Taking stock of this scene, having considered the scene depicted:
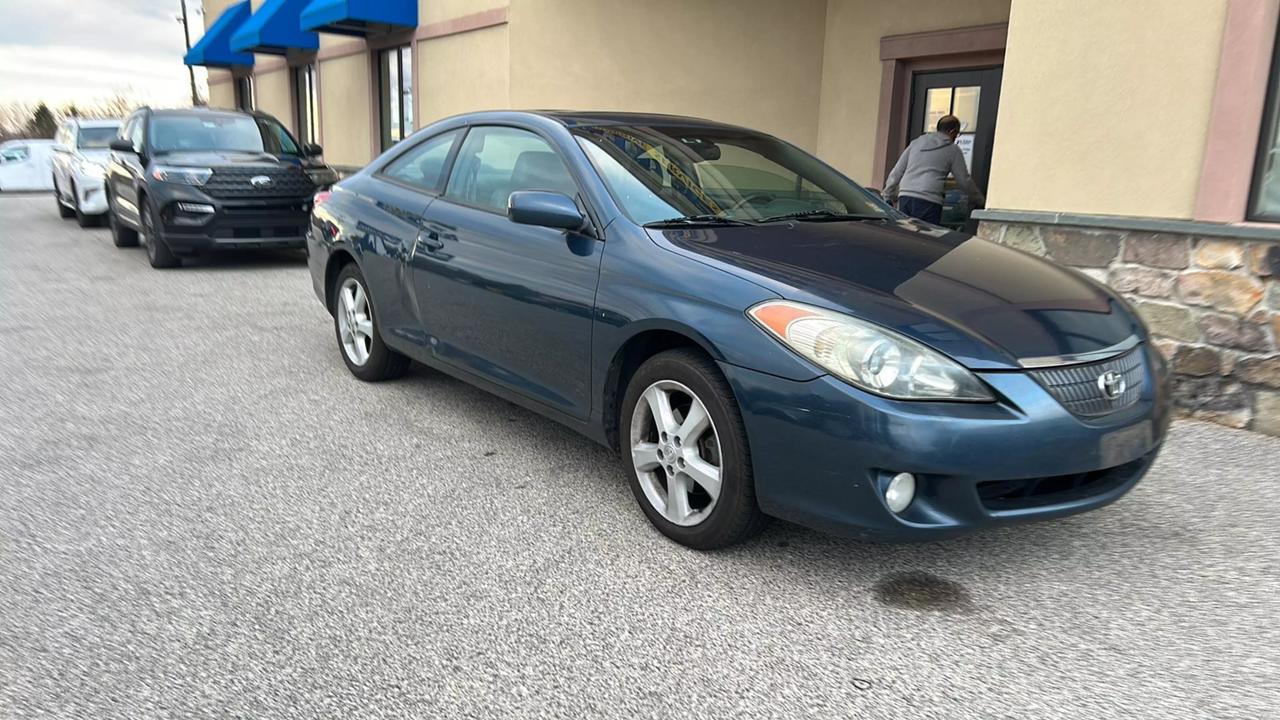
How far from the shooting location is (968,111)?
9.76 metres

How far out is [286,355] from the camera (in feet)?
20.8

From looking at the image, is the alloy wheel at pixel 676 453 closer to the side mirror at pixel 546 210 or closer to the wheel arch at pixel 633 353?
the wheel arch at pixel 633 353

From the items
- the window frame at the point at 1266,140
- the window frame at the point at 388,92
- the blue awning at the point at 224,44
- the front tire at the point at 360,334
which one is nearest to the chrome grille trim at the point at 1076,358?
the window frame at the point at 1266,140

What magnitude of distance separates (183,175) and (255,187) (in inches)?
27.8

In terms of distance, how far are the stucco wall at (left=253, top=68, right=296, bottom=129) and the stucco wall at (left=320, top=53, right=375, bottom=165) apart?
249 cm

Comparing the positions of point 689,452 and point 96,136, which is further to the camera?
point 96,136

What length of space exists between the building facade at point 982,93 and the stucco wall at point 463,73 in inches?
1.4

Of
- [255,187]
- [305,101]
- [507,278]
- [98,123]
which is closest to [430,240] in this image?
[507,278]

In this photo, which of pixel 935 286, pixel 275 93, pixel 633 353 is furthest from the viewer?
pixel 275 93

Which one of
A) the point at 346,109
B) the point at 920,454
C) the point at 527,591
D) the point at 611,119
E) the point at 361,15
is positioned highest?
the point at 361,15

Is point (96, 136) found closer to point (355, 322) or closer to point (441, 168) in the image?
point (355, 322)

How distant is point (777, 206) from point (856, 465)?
164 cm

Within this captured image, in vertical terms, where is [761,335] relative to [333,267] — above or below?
above

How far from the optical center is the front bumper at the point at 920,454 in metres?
2.72
